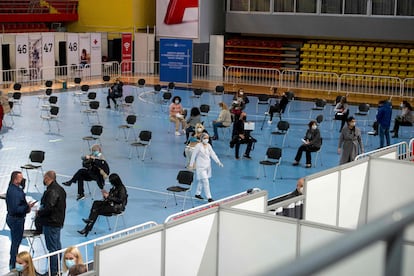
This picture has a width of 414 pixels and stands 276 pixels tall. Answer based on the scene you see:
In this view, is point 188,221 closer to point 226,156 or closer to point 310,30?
point 226,156

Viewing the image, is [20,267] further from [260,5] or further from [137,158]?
[260,5]

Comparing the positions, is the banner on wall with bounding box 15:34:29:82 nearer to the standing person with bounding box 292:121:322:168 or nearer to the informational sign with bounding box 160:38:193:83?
the informational sign with bounding box 160:38:193:83

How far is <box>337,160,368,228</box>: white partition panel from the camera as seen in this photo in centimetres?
1178

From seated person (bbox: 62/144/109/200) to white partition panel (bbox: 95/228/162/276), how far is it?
771 centimetres

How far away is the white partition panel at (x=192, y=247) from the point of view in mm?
8594

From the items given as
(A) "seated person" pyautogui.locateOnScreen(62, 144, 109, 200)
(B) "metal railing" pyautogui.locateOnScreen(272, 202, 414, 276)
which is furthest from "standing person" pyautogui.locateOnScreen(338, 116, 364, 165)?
(B) "metal railing" pyautogui.locateOnScreen(272, 202, 414, 276)

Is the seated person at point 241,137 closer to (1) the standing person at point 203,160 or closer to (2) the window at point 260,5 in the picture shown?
(1) the standing person at point 203,160

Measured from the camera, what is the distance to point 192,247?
353 inches

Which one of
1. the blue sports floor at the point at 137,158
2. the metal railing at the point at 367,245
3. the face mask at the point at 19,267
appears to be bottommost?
the blue sports floor at the point at 137,158

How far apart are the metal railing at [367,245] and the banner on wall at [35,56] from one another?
35765 mm

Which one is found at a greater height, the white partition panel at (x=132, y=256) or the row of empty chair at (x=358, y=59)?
the row of empty chair at (x=358, y=59)

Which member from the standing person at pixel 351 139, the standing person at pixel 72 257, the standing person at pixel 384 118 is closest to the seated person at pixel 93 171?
the standing person at pixel 351 139

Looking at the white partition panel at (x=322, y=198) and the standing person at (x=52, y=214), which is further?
the standing person at (x=52, y=214)

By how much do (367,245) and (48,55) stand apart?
36.8 m
